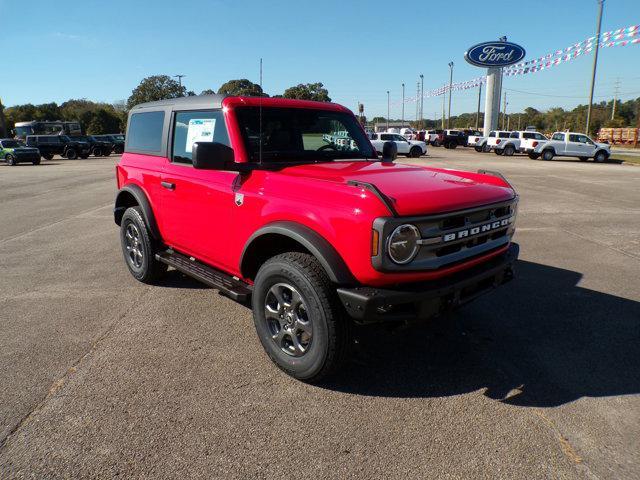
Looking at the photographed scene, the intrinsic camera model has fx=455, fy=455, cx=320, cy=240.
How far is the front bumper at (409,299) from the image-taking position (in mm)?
2658

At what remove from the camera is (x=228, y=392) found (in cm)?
303

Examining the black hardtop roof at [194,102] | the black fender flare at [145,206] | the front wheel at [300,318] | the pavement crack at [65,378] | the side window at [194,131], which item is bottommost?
the pavement crack at [65,378]

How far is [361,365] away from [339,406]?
1.82 feet

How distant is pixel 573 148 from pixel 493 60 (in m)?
17.9

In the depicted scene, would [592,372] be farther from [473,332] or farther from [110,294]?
[110,294]

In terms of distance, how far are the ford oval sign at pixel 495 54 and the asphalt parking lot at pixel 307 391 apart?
43565 millimetres

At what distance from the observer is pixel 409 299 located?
2.71 meters

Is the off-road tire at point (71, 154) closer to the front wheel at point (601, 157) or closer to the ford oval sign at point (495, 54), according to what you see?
the ford oval sign at point (495, 54)

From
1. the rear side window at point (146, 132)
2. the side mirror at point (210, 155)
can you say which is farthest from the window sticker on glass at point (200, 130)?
the side mirror at point (210, 155)

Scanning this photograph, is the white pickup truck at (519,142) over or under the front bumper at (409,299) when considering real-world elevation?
over

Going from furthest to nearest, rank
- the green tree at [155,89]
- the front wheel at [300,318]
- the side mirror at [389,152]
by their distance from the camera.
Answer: the green tree at [155,89] → the side mirror at [389,152] → the front wheel at [300,318]

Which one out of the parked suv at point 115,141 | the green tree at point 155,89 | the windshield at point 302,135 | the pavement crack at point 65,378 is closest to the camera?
the pavement crack at point 65,378

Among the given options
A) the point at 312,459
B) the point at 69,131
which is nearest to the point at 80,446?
the point at 312,459

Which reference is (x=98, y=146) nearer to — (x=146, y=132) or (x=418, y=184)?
(x=146, y=132)
